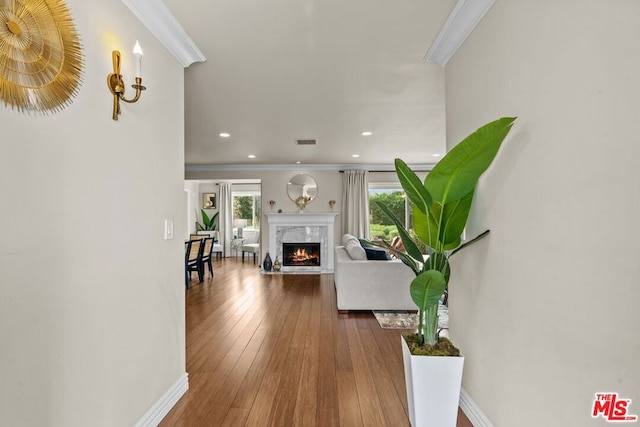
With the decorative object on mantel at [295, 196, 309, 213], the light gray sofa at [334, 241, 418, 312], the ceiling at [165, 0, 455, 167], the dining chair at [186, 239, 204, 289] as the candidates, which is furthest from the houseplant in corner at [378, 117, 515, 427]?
the decorative object on mantel at [295, 196, 309, 213]

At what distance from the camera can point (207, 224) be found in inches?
373

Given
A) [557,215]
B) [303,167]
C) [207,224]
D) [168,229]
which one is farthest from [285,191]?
[557,215]

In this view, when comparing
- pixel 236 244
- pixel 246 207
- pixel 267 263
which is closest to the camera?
pixel 267 263

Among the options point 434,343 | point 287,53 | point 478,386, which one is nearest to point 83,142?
point 287,53

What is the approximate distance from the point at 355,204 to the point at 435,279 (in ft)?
18.7

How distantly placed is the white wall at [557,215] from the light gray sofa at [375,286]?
2156mm

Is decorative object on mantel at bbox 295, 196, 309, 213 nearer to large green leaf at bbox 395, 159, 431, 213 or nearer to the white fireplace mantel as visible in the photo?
the white fireplace mantel

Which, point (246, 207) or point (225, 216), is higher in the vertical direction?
point (246, 207)

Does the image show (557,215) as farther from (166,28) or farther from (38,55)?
(166,28)

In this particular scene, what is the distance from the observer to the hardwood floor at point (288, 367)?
1861 millimetres

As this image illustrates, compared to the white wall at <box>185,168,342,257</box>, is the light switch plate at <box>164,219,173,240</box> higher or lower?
lower

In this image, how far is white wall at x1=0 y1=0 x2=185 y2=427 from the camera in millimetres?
1015

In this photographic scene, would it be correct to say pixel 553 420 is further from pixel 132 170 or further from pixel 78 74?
pixel 78 74

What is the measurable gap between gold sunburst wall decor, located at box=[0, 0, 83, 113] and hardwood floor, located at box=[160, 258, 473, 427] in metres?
1.79
